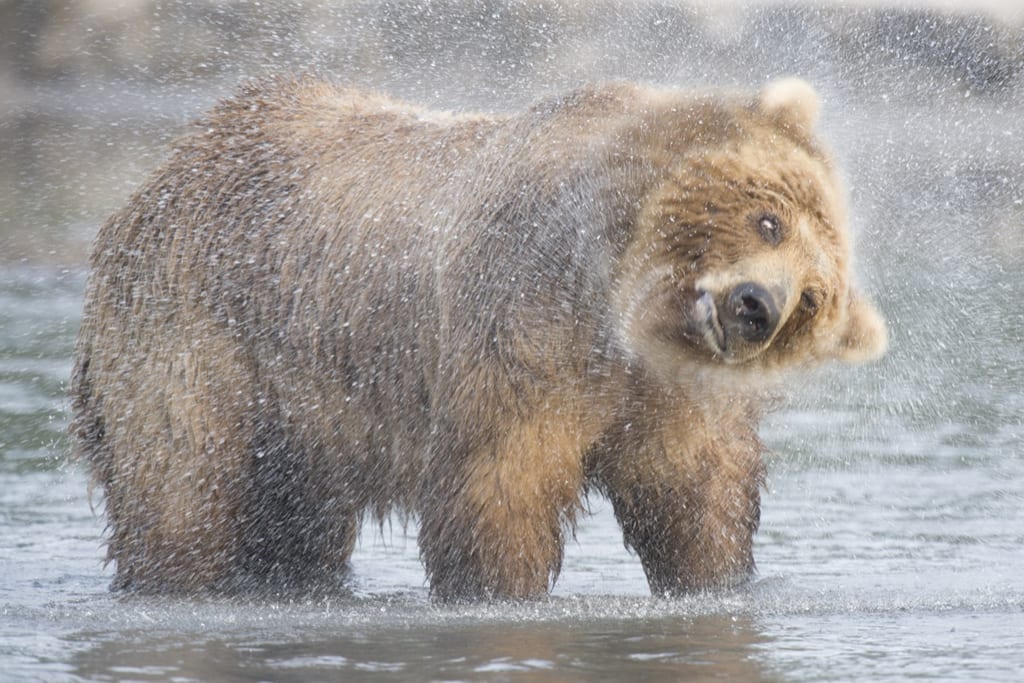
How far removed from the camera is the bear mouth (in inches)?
195

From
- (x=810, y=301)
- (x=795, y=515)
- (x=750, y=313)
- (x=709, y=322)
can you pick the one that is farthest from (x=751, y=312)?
(x=795, y=515)

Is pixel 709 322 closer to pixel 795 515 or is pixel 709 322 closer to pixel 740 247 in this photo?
pixel 740 247

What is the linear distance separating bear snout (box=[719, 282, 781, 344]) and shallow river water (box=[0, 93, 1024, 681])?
0.84 m

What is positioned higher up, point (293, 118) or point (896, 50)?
point (896, 50)

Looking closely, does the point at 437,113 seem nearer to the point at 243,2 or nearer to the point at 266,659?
the point at 266,659

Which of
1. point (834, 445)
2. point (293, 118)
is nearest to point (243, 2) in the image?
point (834, 445)

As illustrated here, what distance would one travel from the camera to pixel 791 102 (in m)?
5.30

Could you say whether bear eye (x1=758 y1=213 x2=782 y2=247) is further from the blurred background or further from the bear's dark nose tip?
the blurred background

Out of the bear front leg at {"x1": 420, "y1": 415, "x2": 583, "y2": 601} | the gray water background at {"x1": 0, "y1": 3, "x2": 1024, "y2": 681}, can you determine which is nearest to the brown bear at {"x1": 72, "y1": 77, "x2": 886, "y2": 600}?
the bear front leg at {"x1": 420, "y1": 415, "x2": 583, "y2": 601}

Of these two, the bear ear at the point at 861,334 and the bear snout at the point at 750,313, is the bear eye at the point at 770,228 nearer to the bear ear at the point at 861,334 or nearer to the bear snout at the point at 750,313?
the bear snout at the point at 750,313

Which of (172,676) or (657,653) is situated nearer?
(172,676)

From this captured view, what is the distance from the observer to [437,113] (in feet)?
22.3

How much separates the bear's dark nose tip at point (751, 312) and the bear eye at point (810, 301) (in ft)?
0.73

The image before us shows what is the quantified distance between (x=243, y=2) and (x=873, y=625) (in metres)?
15.1
